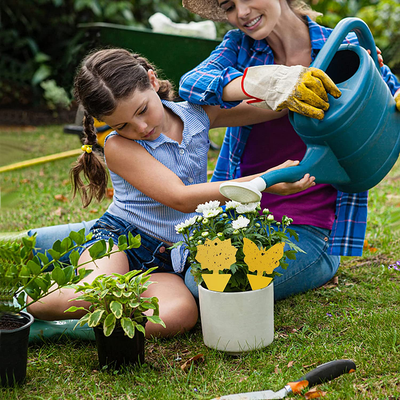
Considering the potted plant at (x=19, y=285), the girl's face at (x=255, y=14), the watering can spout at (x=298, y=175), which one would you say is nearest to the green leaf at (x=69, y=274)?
the potted plant at (x=19, y=285)

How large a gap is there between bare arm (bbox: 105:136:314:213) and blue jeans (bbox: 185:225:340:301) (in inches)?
10.5

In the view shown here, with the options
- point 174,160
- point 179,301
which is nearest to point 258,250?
point 179,301

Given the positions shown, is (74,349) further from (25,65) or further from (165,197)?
(25,65)

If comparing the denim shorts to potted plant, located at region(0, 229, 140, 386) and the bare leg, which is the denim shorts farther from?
potted plant, located at region(0, 229, 140, 386)

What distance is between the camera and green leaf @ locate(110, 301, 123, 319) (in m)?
1.13

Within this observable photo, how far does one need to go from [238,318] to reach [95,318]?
14.2 inches

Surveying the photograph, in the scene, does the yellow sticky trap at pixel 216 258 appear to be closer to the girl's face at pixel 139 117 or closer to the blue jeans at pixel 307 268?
the blue jeans at pixel 307 268

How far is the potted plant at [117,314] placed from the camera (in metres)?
1.14

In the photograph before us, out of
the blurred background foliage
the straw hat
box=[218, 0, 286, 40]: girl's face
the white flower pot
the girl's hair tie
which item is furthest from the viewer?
the blurred background foliage

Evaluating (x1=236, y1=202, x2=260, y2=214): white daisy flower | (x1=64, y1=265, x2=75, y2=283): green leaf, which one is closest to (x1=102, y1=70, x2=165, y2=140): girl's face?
(x1=236, y1=202, x2=260, y2=214): white daisy flower

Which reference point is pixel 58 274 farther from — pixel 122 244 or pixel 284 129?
pixel 284 129

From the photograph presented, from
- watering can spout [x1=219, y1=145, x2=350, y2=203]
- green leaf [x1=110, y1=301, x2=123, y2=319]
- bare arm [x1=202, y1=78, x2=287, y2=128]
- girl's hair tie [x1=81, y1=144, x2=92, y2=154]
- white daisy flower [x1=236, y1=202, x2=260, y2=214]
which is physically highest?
bare arm [x1=202, y1=78, x2=287, y2=128]

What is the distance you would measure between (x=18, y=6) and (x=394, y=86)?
5544 mm

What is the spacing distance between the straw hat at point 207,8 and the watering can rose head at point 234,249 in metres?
0.85
